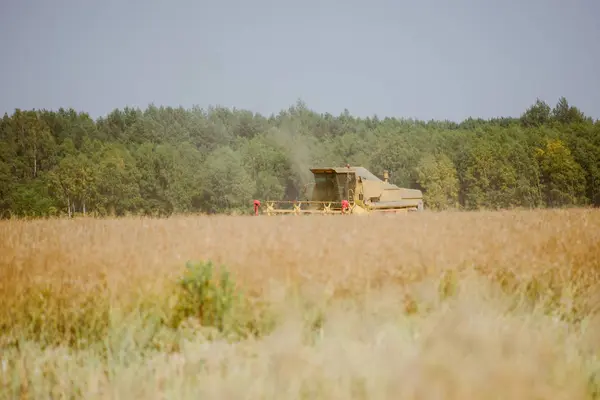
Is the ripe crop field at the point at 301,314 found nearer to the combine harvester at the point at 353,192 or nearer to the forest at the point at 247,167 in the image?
the combine harvester at the point at 353,192

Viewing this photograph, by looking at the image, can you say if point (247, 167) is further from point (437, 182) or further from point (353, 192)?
point (353, 192)

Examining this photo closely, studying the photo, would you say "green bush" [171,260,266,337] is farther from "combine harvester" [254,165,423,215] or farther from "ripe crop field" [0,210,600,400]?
"combine harvester" [254,165,423,215]

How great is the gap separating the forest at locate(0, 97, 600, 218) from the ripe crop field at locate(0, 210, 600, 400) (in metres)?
41.8

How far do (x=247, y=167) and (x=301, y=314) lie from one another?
5421cm

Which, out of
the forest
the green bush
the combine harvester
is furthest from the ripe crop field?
the forest

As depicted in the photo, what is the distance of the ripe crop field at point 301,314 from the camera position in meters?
2.14

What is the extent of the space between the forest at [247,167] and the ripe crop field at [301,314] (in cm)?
4184

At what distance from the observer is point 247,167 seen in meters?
57.7

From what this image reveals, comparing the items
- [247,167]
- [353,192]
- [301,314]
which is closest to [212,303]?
[301,314]

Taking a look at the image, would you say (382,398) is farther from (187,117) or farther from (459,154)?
(187,117)

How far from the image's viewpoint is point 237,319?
13.5 feet

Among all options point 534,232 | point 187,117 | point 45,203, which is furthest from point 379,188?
point 187,117

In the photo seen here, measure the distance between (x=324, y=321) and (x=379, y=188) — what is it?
55.9 ft

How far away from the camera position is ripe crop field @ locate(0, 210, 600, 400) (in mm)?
2143
